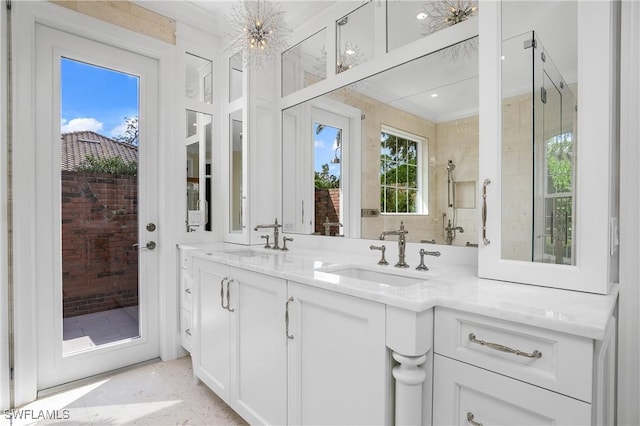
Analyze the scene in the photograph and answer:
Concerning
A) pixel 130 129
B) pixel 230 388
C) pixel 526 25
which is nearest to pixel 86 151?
pixel 130 129

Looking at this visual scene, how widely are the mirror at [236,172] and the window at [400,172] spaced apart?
1.29m

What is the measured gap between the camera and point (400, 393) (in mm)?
1025

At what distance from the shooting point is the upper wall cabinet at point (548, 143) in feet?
3.41

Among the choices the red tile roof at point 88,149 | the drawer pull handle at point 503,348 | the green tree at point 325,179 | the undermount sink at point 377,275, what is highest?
the red tile roof at point 88,149

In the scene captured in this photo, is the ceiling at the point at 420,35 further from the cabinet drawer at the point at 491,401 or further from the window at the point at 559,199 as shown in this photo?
the cabinet drawer at the point at 491,401

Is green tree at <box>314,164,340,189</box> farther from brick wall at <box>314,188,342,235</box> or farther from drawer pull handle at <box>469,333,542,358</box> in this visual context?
drawer pull handle at <box>469,333,542,358</box>

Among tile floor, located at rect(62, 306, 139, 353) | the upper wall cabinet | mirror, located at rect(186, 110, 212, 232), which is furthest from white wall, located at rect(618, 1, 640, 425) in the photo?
tile floor, located at rect(62, 306, 139, 353)

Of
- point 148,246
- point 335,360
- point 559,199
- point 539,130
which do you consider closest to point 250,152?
point 148,246

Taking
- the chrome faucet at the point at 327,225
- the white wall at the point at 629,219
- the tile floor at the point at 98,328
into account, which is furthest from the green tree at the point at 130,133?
the white wall at the point at 629,219

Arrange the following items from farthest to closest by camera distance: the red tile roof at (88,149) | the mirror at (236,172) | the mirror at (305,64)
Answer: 1. the mirror at (236,172)
2. the mirror at (305,64)
3. the red tile roof at (88,149)

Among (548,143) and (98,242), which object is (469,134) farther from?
(98,242)

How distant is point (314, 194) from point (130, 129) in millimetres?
1543

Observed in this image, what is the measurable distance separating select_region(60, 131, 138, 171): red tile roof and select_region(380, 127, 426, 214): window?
196 centimetres

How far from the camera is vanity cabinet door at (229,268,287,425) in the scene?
1477mm
